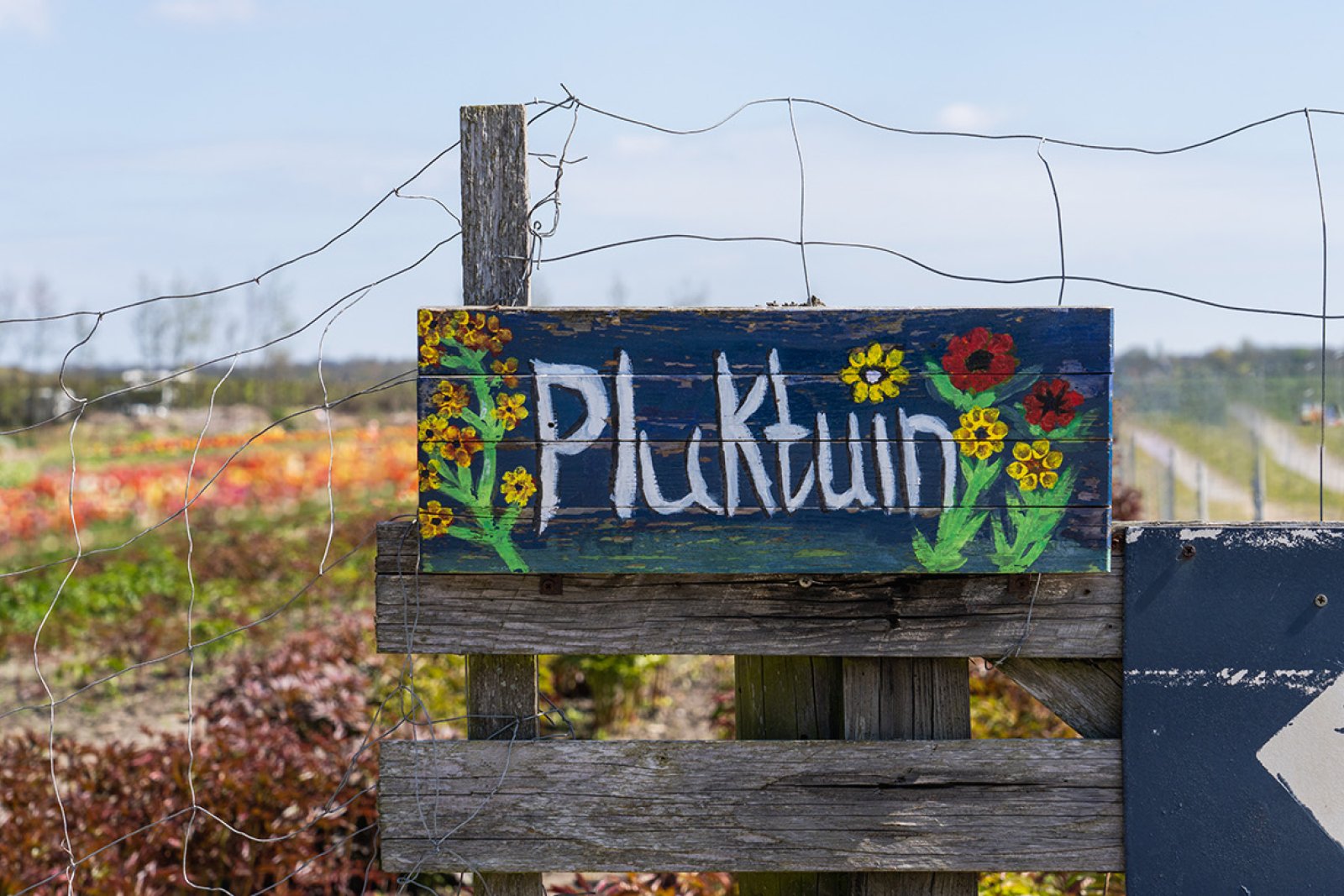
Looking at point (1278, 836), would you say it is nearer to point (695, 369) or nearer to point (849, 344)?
point (849, 344)

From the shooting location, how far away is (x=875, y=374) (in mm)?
2031

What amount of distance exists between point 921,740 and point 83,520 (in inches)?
567

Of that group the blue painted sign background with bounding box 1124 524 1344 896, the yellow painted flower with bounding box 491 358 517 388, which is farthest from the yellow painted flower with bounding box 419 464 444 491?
the blue painted sign background with bounding box 1124 524 1344 896

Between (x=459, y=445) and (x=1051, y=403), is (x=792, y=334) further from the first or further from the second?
(x=459, y=445)

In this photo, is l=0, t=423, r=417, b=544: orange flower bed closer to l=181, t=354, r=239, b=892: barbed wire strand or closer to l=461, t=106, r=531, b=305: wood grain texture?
l=181, t=354, r=239, b=892: barbed wire strand

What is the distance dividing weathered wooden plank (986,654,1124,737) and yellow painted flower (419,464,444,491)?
3.82 feet

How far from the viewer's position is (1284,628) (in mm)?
2125

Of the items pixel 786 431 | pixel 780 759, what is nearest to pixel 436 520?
pixel 786 431

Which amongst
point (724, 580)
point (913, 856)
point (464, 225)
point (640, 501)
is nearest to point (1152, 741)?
point (913, 856)

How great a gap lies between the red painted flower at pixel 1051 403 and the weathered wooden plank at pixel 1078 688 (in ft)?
1.62

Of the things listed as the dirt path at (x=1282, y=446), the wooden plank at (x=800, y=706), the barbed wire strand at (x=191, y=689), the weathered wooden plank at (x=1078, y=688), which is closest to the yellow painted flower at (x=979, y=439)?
the weathered wooden plank at (x=1078, y=688)

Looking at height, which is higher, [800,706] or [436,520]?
[436,520]

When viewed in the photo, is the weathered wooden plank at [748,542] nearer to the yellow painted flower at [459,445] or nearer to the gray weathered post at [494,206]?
the yellow painted flower at [459,445]

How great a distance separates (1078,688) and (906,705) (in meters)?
0.34
